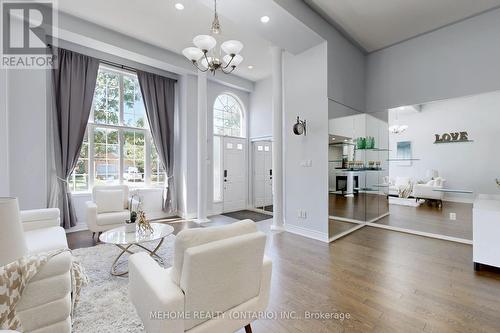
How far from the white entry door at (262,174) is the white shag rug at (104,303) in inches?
166

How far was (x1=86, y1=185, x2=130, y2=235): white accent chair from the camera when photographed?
12.6 feet

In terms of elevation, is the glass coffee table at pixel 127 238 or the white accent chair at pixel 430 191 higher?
the white accent chair at pixel 430 191

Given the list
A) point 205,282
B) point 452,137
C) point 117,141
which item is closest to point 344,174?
point 452,137

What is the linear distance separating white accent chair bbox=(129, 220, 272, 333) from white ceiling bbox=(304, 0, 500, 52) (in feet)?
12.3

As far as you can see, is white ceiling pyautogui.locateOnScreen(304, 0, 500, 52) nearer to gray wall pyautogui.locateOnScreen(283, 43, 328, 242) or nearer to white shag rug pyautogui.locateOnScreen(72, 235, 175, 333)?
gray wall pyautogui.locateOnScreen(283, 43, 328, 242)

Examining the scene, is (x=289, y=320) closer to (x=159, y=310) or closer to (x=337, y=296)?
(x=337, y=296)

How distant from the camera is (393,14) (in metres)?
3.74

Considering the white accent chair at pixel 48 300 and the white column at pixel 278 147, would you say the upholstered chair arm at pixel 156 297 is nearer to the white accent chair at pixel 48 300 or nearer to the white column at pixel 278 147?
the white accent chair at pixel 48 300

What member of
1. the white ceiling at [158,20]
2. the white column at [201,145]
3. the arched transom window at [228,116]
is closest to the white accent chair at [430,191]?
the white ceiling at [158,20]

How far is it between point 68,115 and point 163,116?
1.83 m

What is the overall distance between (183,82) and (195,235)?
5231 millimetres

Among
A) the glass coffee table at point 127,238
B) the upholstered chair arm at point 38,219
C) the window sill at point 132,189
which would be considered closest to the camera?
the glass coffee table at point 127,238

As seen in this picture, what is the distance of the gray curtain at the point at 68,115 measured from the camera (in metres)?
4.23

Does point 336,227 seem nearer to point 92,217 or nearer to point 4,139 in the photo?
point 92,217
